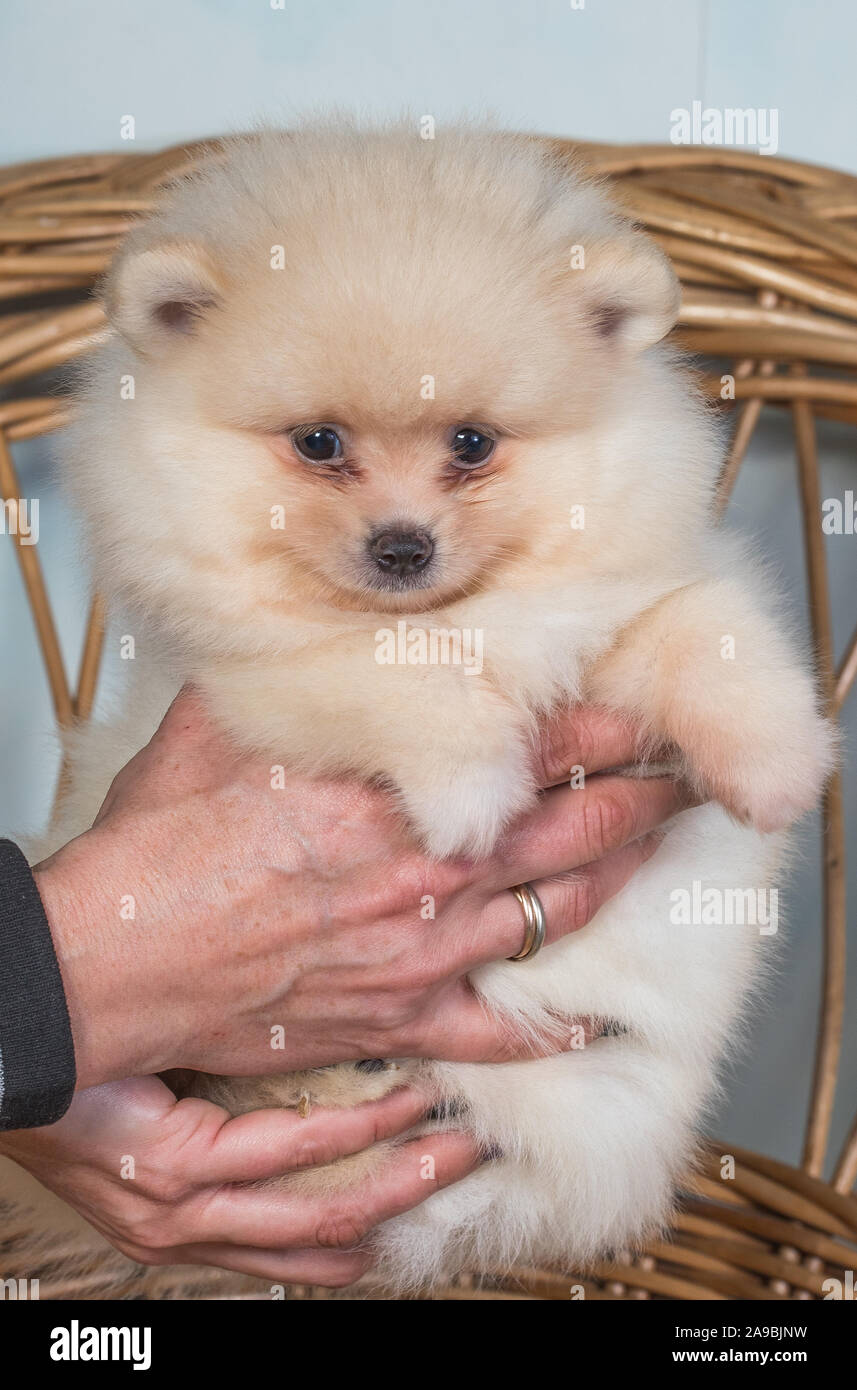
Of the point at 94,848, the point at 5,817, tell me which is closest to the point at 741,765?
the point at 94,848

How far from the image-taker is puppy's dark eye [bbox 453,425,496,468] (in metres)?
1.52

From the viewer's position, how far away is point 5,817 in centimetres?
305

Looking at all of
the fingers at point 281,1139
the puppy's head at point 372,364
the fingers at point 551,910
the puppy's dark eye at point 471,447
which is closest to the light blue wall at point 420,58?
the puppy's head at point 372,364

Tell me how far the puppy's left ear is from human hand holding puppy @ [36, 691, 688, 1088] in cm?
48

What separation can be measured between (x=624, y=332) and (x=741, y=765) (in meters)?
0.57

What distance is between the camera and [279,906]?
1600mm

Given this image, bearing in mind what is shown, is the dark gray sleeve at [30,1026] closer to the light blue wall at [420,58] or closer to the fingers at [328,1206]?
the fingers at [328,1206]

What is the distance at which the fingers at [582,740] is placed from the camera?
5.33ft

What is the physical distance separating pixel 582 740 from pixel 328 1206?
0.71 metres

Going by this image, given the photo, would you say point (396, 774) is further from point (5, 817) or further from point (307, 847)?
point (5, 817)

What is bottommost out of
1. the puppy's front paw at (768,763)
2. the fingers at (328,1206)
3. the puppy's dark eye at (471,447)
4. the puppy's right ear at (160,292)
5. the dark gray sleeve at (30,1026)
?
the fingers at (328,1206)

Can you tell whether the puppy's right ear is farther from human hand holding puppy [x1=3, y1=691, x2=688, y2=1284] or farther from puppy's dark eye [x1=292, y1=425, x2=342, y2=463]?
human hand holding puppy [x1=3, y1=691, x2=688, y2=1284]

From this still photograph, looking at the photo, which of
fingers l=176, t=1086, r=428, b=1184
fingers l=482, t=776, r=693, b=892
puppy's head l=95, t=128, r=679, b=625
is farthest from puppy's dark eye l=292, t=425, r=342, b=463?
fingers l=176, t=1086, r=428, b=1184

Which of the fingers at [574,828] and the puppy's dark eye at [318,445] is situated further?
the fingers at [574,828]
